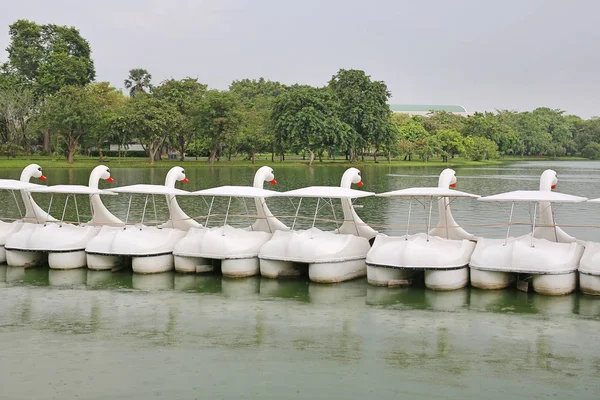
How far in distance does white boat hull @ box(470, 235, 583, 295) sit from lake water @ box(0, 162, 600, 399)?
35 centimetres

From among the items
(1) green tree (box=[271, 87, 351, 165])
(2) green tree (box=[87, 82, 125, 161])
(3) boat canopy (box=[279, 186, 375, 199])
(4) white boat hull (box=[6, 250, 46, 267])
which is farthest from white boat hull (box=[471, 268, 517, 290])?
(2) green tree (box=[87, 82, 125, 161])

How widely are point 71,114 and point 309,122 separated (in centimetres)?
2662

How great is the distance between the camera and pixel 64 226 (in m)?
21.3

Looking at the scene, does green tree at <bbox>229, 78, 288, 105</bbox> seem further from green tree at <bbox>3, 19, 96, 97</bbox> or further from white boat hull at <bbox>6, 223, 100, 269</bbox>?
white boat hull at <bbox>6, 223, 100, 269</bbox>

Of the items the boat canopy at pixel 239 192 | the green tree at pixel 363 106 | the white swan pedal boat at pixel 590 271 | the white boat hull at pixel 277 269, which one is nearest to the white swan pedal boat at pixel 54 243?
the boat canopy at pixel 239 192

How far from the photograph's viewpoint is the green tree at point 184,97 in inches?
3371

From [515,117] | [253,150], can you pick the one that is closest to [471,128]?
[515,117]

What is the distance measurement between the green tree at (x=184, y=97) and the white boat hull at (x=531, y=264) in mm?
68294

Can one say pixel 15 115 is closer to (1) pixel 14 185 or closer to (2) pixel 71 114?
(2) pixel 71 114

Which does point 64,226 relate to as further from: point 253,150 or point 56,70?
point 56,70

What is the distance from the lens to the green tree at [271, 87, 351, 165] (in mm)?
84312

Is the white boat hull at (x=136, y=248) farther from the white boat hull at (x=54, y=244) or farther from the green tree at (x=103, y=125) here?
the green tree at (x=103, y=125)

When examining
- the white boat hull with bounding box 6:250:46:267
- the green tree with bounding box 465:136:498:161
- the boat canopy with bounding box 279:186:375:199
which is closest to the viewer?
the boat canopy with bounding box 279:186:375:199

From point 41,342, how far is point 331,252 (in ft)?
24.6
